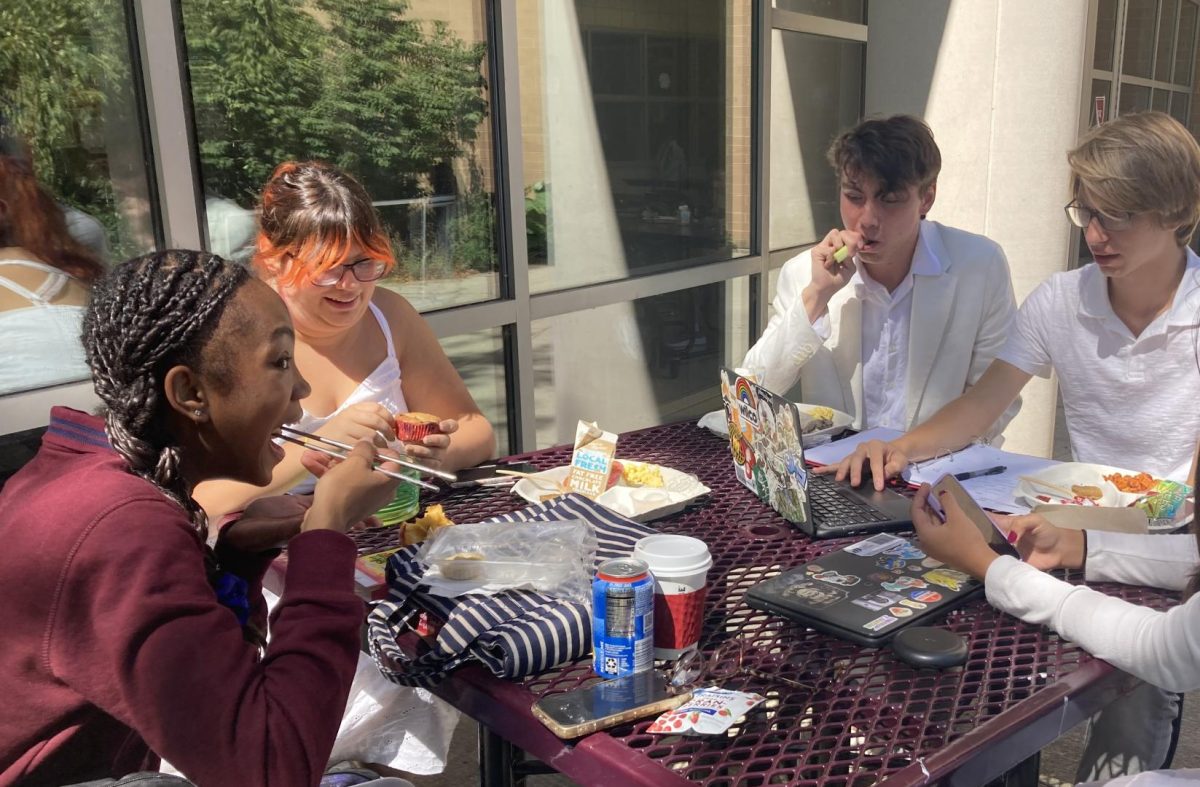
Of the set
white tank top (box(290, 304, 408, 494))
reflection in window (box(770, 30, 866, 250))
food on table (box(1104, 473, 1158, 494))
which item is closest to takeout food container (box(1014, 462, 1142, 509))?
food on table (box(1104, 473, 1158, 494))

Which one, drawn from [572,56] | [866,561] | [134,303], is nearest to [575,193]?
[572,56]

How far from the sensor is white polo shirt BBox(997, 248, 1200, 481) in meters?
2.39

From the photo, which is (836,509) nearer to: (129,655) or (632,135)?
(129,655)

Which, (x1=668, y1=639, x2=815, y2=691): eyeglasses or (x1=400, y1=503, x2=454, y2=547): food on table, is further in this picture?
(x1=400, y1=503, x2=454, y2=547): food on table

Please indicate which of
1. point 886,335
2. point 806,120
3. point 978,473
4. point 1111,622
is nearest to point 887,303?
point 886,335

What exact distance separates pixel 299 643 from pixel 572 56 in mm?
3405

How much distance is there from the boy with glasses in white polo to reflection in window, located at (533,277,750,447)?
2.06m

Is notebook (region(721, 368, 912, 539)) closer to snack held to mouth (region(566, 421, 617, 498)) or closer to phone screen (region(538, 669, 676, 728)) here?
snack held to mouth (region(566, 421, 617, 498))

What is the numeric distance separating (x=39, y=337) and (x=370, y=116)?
1.39m

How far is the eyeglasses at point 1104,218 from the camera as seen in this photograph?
2.28 m

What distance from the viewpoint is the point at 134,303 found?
1224mm

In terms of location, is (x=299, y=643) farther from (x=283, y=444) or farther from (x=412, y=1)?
(x=412, y=1)

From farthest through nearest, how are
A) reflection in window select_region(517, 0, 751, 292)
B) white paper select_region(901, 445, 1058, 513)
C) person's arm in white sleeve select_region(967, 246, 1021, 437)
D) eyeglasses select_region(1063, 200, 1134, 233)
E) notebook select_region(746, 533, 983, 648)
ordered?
reflection in window select_region(517, 0, 751, 292)
person's arm in white sleeve select_region(967, 246, 1021, 437)
eyeglasses select_region(1063, 200, 1134, 233)
white paper select_region(901, 445, 1058, 513)
notebook select_region(746, 533, 983, 648)

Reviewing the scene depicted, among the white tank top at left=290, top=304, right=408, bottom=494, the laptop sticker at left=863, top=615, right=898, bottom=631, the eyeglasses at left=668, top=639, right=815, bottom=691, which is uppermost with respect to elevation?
the white tank top at left=290, top=304, right=408, bottom=494
